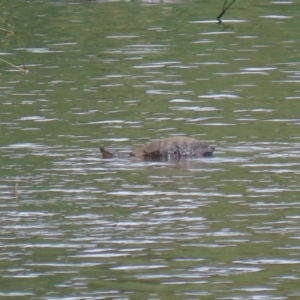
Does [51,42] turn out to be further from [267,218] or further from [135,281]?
[135,281]

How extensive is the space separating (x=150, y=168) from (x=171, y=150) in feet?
2.32

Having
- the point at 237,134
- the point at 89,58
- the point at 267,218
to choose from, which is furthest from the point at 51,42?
the point at 267,218

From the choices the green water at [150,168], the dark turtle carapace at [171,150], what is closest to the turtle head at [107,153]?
the dark turtle carapace at [171,150]

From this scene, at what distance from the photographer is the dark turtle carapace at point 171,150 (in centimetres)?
1538

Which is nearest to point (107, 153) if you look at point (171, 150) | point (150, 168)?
point (150, 168)

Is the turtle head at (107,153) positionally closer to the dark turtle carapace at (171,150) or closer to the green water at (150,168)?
the dark turtle carapace at (171,150)

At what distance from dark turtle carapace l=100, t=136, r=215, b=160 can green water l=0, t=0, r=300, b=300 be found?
167mm

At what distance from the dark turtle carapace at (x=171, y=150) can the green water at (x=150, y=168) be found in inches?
6.6

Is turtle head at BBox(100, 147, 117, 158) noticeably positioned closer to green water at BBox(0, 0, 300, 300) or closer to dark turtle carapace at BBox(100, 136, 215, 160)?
dark turtle carapace at BBox(100, 136, 215, 160)

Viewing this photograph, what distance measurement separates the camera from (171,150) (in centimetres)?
1559

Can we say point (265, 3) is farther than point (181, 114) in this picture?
Yes

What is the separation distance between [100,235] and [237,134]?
561 centimetres

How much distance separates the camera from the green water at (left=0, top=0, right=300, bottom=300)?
10.2m

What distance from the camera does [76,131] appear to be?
1738 cm
